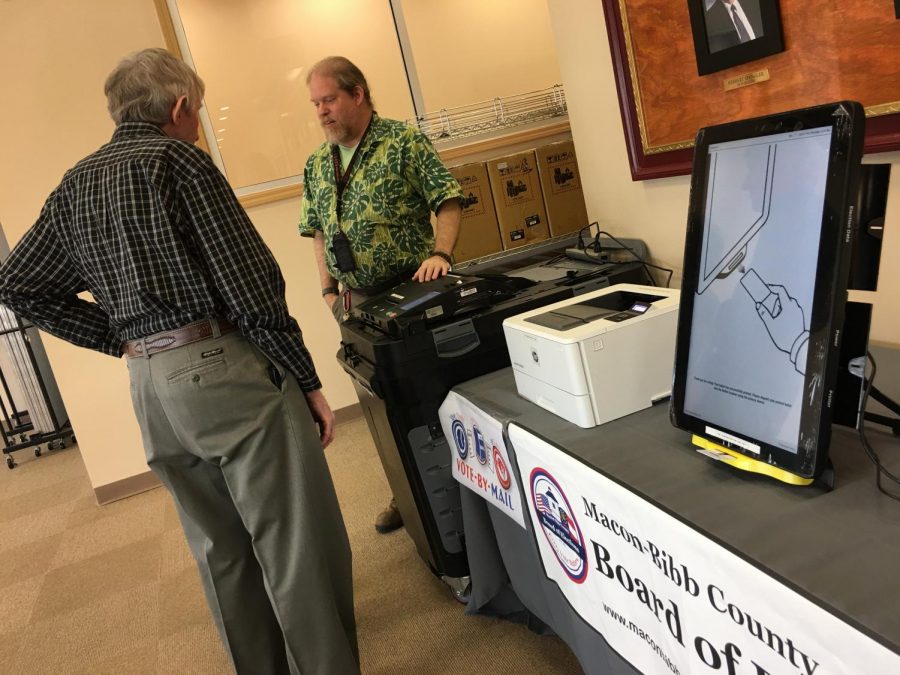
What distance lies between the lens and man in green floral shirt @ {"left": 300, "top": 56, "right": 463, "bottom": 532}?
2.13 metres

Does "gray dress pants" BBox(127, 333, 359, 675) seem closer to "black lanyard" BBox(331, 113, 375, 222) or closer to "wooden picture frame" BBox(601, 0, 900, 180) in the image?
"black lanyard" BBox(331, 113, 375, 222)

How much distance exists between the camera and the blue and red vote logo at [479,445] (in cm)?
158

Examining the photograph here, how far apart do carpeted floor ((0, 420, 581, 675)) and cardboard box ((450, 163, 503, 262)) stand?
3.54 ft

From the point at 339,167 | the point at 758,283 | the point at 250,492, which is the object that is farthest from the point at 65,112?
the point at 758,283

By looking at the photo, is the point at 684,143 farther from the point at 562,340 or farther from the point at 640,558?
the point at 640,558

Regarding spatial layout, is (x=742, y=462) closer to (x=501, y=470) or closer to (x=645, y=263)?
(x=501, y=470)

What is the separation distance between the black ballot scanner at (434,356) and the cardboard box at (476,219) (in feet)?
3.10

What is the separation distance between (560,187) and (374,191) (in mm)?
1195

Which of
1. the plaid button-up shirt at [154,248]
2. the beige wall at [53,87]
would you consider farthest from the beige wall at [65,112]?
the plaid button-up shirt at [154,248]

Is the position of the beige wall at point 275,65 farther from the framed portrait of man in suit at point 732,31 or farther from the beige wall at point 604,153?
the framed portrait of man in suit at point 732,31

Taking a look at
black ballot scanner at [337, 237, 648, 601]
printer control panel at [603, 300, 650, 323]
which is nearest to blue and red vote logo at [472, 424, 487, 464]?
black ballot scanner at [337, 237, 648, 601]

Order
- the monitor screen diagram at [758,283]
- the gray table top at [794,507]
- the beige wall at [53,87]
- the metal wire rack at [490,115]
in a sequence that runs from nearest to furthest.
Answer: the gray table top at [794,507] → the monitor screen diagram at [758,283] → the beige wall at [53,87] → the metal wire rack at [490,115]

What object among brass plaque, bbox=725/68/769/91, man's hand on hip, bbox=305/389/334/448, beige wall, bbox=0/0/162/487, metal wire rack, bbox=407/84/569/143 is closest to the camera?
brass plaque, bbox=725/68/769/91

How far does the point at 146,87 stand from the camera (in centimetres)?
149
